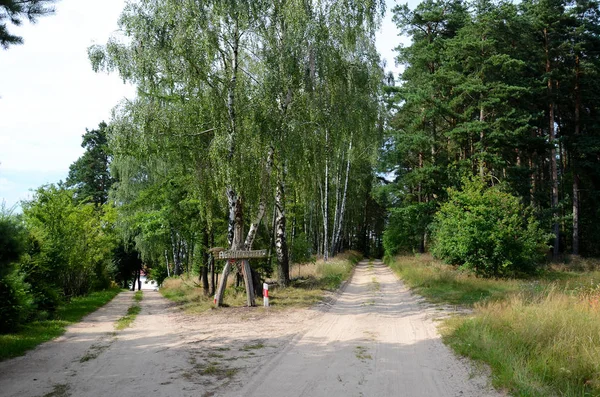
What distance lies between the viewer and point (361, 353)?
786 cm

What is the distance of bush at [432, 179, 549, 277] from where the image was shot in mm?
19531

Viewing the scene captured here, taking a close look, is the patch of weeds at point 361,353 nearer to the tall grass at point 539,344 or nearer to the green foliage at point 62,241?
the tall grass at point 539,344

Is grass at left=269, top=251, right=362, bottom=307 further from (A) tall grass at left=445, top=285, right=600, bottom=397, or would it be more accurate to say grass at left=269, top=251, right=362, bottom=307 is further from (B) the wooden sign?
(A) tall grass at left=445, top=285, right=600, bottom=397

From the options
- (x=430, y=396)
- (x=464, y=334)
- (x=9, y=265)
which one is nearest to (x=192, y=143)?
(x=9, y=265)

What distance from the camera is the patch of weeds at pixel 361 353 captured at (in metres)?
7.49

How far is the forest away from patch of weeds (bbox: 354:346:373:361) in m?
6.01

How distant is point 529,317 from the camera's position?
7.84 metres

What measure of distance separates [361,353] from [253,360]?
6.68ft

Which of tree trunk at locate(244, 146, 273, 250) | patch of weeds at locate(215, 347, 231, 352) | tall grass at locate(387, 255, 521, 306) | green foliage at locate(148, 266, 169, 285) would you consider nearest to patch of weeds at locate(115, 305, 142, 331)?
tree trunk at locate(244, 146, 273, 250)

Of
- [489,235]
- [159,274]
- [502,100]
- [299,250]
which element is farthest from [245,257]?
[159,274]

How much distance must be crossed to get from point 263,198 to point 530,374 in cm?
1011

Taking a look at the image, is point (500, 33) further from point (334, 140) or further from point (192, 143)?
point (192, 143)

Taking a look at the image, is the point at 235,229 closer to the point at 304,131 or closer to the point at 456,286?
the point at 304,131

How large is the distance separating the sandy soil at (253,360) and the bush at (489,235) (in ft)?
28.0
